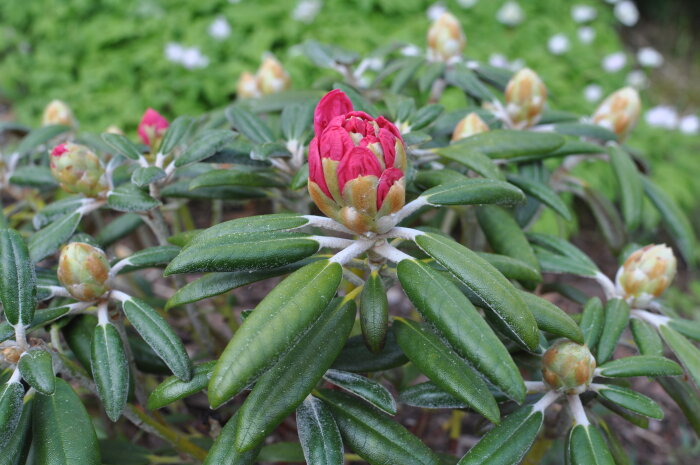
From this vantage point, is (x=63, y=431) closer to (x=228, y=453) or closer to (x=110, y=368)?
(x=110, y=368)

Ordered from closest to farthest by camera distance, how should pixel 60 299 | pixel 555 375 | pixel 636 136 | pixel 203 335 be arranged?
pixel 555 375 < pixel 60 299 < pixel 203 335 < pixel 636 136

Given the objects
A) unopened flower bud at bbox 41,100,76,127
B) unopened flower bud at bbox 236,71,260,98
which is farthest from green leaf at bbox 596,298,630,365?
unopened flower bud at bbox 41,100,76,127

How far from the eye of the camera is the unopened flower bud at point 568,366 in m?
0.96

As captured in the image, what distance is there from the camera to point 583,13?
413cm

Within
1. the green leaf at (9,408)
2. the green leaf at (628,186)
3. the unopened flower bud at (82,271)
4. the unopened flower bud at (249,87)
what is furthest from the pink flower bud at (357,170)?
the unopened flower bud at (249,87)

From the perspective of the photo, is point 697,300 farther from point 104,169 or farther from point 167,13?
point 167,13

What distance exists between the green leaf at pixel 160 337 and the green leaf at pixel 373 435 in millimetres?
215

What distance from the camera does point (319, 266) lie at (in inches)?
33.8

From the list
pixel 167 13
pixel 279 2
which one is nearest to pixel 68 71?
pixel 167 13

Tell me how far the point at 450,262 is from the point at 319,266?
0.17 m

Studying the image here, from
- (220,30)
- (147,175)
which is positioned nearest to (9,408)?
(147,175)

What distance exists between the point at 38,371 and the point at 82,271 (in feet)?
0.57

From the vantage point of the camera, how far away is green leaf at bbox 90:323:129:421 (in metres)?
0.92

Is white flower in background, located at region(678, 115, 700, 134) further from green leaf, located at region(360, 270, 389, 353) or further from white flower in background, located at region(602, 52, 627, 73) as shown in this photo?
green leaf, located at region(360, 270, 389, 353)
